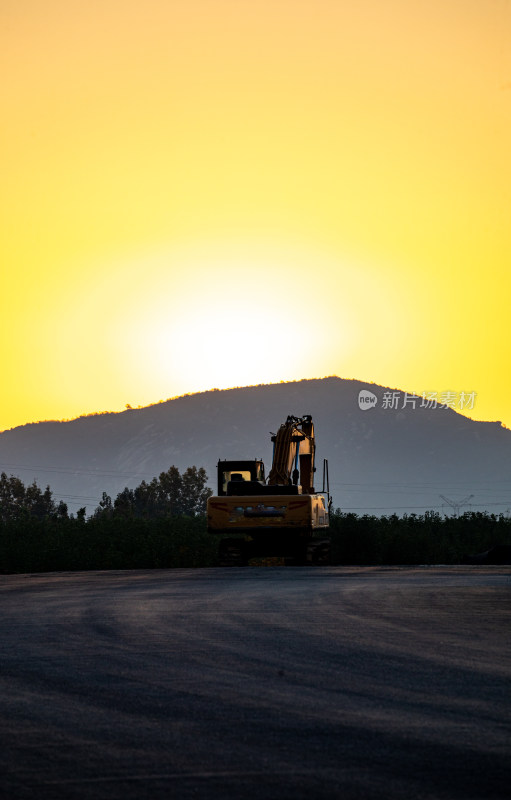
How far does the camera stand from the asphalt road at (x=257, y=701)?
6941 mm

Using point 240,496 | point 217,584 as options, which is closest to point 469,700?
point 217,584

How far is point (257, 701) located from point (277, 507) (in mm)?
28332

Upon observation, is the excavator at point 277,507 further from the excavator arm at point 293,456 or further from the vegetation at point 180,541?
the vegetation at point 180,541

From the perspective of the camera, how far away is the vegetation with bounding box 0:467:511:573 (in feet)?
156

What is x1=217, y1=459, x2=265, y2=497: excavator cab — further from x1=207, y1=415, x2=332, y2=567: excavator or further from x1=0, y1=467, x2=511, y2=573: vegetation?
x1=0, y1=467, x2=511, y2=573: vegetation

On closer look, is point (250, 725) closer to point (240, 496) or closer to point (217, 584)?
point (217, 584)

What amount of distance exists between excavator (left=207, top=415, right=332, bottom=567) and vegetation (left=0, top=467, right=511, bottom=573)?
353 inches

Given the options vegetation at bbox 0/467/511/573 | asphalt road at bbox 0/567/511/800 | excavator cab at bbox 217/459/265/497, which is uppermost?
excavator cab at bbox 217/459/265/497

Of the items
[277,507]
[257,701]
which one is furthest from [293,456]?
[257,701]

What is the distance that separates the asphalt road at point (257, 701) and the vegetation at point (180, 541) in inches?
1119

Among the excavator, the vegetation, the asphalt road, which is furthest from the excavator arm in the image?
the asphalt road

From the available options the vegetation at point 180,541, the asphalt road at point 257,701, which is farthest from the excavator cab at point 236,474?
the asphalt road at point 257,701

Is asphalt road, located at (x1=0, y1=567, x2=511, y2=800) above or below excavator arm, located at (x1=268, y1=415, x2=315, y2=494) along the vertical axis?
below

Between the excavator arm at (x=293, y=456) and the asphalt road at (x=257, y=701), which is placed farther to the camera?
the excavator arm at (x=293, y=456)
